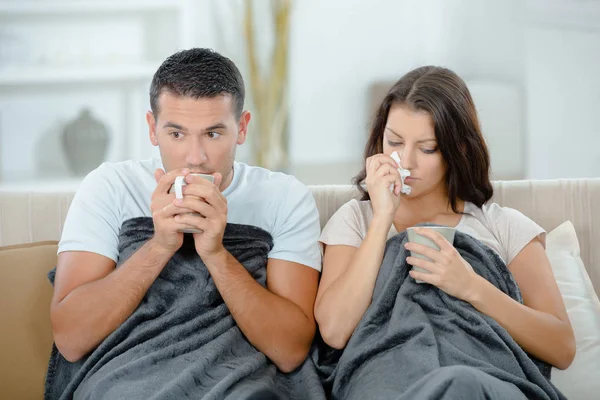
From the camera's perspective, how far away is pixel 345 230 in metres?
1.93

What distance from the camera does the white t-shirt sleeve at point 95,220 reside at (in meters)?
1.79

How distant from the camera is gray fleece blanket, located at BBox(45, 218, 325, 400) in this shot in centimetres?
157

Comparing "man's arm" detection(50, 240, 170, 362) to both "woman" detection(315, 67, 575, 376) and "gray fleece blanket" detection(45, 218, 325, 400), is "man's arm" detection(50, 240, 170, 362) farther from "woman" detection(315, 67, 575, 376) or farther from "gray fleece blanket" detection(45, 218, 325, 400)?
"woman" detection(315, 67, 575, 376)

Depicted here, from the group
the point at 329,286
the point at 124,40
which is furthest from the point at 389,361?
the point at 124,40

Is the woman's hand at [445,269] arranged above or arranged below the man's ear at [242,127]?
below

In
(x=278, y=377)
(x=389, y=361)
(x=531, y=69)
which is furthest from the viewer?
(x=531, y=69)

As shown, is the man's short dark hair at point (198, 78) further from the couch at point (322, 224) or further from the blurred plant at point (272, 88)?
the blurred plant at point (272, 88)

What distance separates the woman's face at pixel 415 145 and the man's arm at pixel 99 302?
660 mm

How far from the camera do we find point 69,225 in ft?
5.97

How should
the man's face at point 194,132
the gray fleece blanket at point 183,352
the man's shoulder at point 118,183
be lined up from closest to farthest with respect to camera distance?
the gray fleece blanket at point 183,352 < the man's face at point 194,132 < the man's shoulder at point 118,183

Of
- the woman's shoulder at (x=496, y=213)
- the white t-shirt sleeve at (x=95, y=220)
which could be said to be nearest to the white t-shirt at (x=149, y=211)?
the white t-shirt sleeve at (x=95, y=220)

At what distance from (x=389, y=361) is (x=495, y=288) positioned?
1.01ft

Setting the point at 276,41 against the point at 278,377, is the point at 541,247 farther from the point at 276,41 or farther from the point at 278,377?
the point at 276,41

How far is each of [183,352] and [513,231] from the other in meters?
0.91
